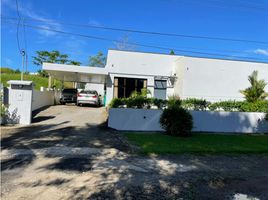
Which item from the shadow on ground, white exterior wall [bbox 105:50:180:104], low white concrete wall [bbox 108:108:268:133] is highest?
white exterior wall [bbox 105:50:180:104]

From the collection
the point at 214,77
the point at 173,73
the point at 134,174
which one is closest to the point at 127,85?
the point at 173,73

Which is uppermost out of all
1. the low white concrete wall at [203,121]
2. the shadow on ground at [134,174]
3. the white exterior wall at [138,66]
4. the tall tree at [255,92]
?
the white exterior wall at [138,66]

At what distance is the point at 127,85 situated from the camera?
23.1 m

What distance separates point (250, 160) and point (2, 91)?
10.9 m

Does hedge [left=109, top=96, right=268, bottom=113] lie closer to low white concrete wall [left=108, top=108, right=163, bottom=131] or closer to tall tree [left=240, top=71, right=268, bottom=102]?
low white concrete wall [left=108, top=108, right=163, bottom=131]

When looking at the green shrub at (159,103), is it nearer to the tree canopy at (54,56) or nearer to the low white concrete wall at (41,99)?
the low white concrete wall at (41,99)

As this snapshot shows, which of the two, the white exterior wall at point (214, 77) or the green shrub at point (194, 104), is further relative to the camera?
the white exterior wall at point (214, 77)

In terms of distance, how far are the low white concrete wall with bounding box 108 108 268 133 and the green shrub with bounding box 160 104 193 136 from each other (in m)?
1.08

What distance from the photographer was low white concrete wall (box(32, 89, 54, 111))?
60.6 feet

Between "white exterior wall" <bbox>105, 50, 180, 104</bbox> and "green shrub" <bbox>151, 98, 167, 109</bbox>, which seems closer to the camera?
"green shrub" <bbox>151, 98, 167, 109</bbox>

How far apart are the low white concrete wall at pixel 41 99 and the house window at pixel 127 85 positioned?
5.64 m

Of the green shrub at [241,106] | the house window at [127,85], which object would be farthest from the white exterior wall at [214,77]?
the green shrub at [241,106]

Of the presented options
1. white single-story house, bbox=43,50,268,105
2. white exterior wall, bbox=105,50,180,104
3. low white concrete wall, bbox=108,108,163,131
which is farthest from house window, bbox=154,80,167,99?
low white concrete wall, bbox=108,108,163,131

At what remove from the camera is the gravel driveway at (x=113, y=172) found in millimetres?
5266
